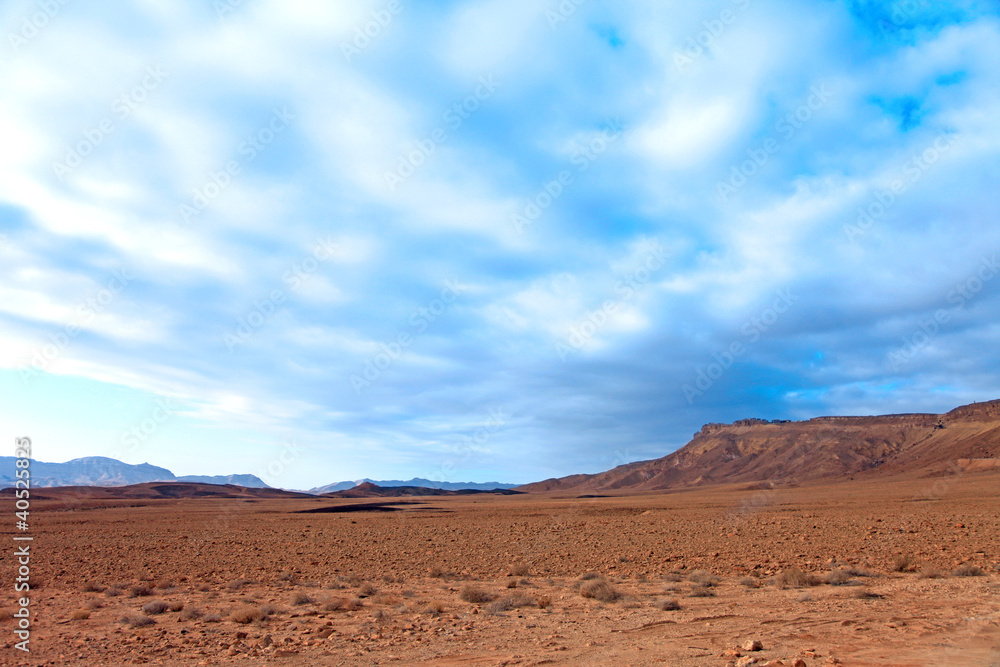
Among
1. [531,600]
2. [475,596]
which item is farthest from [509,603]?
[475,596]

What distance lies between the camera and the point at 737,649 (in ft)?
30.0

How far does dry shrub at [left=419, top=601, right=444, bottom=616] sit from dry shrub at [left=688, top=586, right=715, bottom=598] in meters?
6.01

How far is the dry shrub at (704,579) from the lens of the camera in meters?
15.6

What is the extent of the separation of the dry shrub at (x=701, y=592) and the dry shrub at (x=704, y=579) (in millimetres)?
539

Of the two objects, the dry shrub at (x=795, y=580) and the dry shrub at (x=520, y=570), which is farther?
the dry shrub at (x=520, y=570)

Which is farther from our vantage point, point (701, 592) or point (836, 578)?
point (836, 578)

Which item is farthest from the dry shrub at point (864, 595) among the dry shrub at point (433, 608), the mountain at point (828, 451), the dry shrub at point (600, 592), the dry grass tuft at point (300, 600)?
the mountain at point (828, 451)

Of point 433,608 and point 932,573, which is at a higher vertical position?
point 932,573

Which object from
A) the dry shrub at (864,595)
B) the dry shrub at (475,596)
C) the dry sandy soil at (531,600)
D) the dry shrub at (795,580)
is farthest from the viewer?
the dry shrub at (795,580)

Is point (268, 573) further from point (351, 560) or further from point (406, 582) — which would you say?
point (406, 582)

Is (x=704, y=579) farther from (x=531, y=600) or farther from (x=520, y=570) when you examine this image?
(x=520, y=570)

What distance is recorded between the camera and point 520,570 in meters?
18.9

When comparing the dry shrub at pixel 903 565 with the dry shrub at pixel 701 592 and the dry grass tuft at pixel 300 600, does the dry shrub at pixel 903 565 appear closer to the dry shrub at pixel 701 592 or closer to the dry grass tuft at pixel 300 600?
the dry shrub at pixel 701 592

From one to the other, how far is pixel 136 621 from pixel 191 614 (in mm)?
1027
